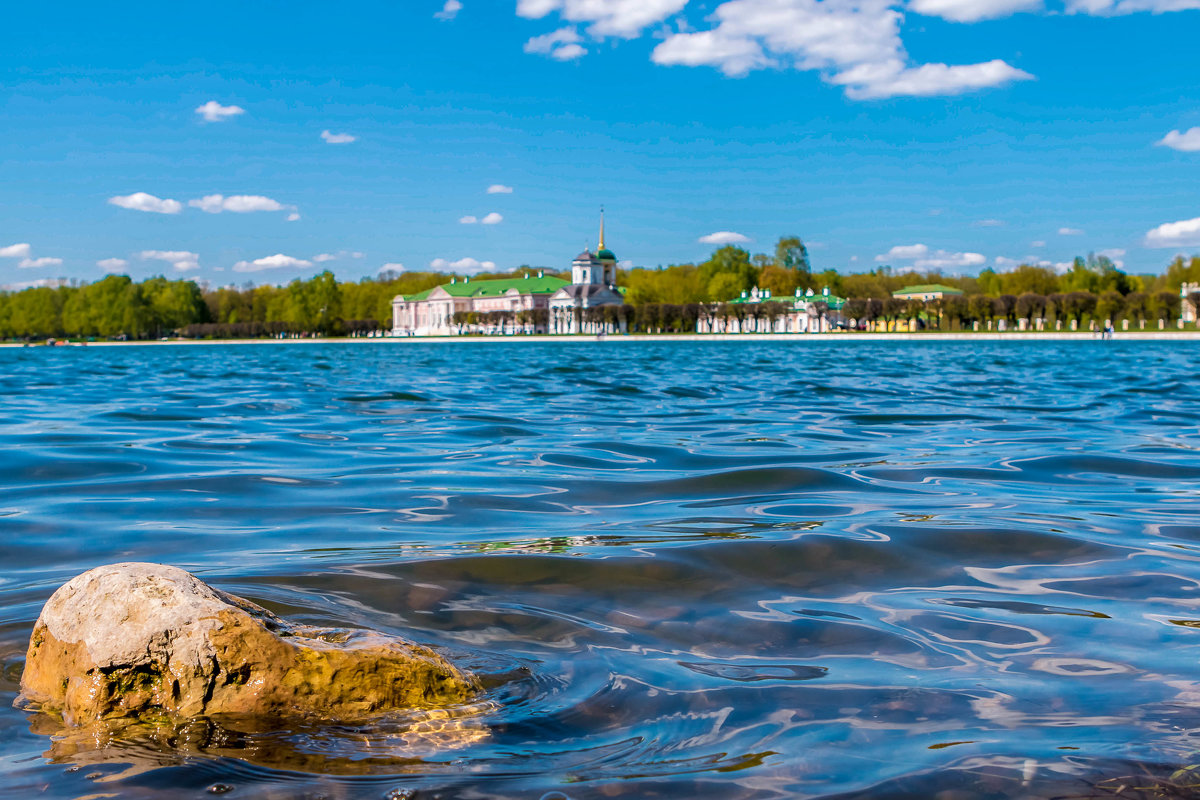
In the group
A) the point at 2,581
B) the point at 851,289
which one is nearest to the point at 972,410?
the point at 2,581

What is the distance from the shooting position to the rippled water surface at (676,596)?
2.64 meters

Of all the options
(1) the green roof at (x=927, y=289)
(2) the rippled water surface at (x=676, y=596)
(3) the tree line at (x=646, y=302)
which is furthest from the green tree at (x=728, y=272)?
(2) the rippled water surface at (x=676, y=596)

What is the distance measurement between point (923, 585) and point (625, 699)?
202 centimetres

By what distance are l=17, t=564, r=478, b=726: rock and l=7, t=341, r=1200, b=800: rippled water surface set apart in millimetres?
95

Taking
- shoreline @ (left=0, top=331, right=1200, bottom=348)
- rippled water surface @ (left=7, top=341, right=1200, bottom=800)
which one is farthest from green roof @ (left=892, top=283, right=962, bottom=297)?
rippled water surface @ (left=7, top=341, right=1200, bottom=800)

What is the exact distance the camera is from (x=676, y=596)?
4.43 metres

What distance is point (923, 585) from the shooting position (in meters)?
4.58

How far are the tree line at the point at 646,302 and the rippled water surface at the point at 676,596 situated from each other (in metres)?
113

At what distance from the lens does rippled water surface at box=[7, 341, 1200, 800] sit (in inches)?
104

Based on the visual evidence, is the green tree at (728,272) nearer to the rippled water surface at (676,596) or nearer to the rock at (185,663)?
the rippled water surface at (676,596)

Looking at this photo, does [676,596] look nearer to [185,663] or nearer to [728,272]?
[185,663]

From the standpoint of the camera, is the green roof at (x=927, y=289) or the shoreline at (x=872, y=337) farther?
the green roof at (x=927, y=289)

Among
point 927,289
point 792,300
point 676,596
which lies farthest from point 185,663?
point 927,289

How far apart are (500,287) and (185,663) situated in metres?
173
